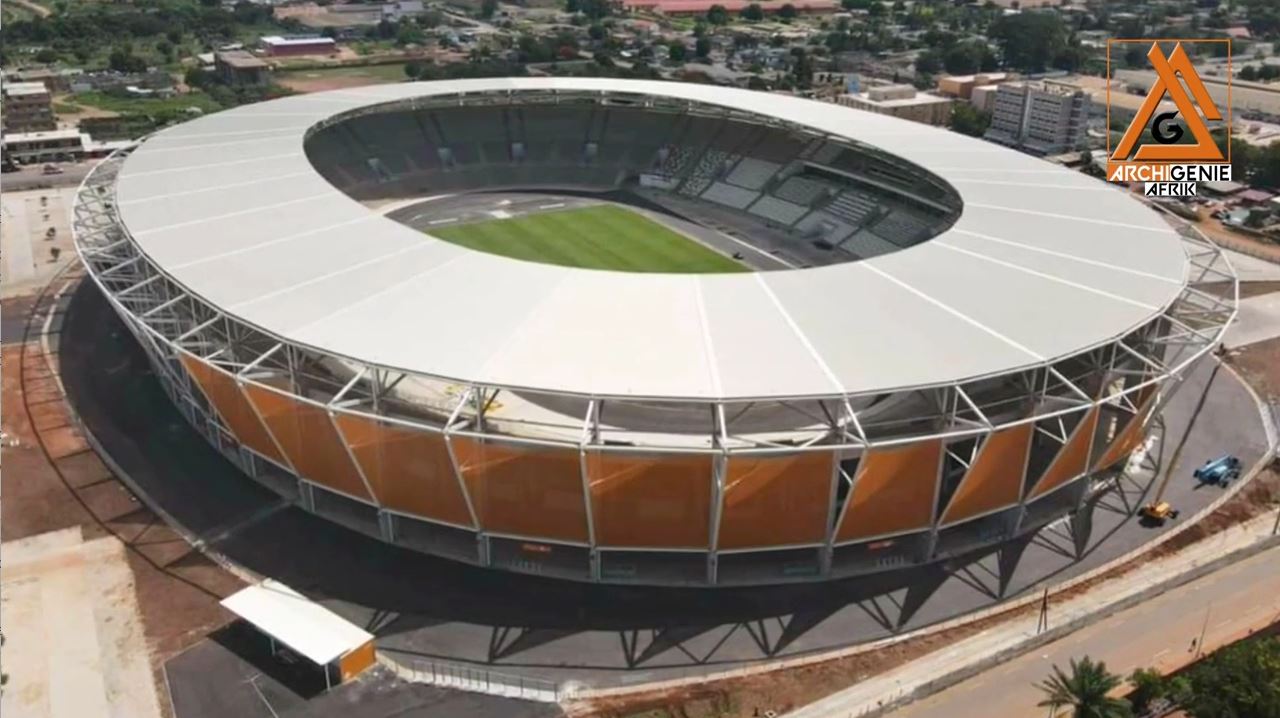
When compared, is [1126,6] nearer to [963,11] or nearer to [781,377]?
[963,11]

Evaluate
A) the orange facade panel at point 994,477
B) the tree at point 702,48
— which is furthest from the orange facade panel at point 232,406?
the tree at point 702,48

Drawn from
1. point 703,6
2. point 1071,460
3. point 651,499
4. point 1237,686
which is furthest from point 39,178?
point 703,6

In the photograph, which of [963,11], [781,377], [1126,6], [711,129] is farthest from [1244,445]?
[1126,6]

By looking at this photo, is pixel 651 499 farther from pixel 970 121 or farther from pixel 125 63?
pixel 125 63

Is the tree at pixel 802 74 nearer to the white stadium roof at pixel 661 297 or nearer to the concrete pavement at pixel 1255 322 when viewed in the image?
the concrete pavement at pixel 1255 322

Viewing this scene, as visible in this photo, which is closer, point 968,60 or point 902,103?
point 902,103

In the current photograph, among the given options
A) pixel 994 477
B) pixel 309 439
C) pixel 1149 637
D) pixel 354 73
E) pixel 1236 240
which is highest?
pixel 354 73

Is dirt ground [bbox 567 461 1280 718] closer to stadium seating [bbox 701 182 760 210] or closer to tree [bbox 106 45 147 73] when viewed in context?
stadium seating [bbox 701 182 760 210]
